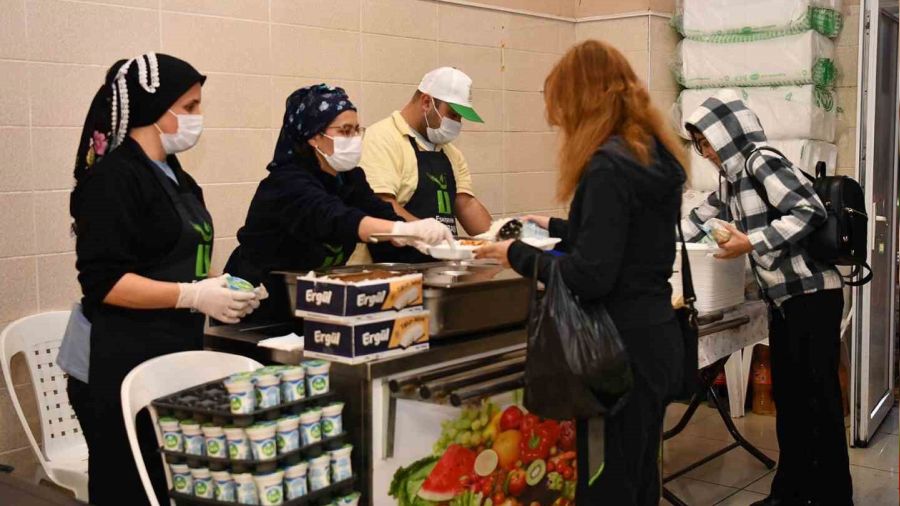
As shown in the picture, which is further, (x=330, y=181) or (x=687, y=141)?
(x=687, y=141)

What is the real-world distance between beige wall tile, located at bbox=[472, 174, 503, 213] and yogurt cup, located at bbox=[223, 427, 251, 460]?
3.27 meters

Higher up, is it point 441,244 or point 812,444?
point 441,244

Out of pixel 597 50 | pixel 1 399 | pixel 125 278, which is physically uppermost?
pixel 597 50

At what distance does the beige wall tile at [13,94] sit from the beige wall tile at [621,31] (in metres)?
3.50

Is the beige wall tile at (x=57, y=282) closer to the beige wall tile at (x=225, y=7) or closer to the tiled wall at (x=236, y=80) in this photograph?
the tiled wall at (x=236, y=80)

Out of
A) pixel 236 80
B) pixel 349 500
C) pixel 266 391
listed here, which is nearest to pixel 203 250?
pixel 266 391

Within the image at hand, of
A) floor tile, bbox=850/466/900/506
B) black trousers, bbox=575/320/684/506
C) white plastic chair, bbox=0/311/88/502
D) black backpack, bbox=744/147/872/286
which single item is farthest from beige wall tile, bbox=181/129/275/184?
floor tile, bbox=850/466/900/506

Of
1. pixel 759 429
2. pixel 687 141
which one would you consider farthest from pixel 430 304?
pixel 687 141

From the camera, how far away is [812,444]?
12.4ft

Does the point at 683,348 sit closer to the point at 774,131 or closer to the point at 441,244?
the point at 441,244

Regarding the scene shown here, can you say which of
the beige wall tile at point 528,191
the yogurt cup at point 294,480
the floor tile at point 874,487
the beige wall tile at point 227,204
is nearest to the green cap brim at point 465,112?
the beige wall tile at point 227,204

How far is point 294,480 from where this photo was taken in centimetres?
240

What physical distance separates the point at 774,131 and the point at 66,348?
12.9ft

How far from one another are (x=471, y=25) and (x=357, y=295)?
321 centimetres
